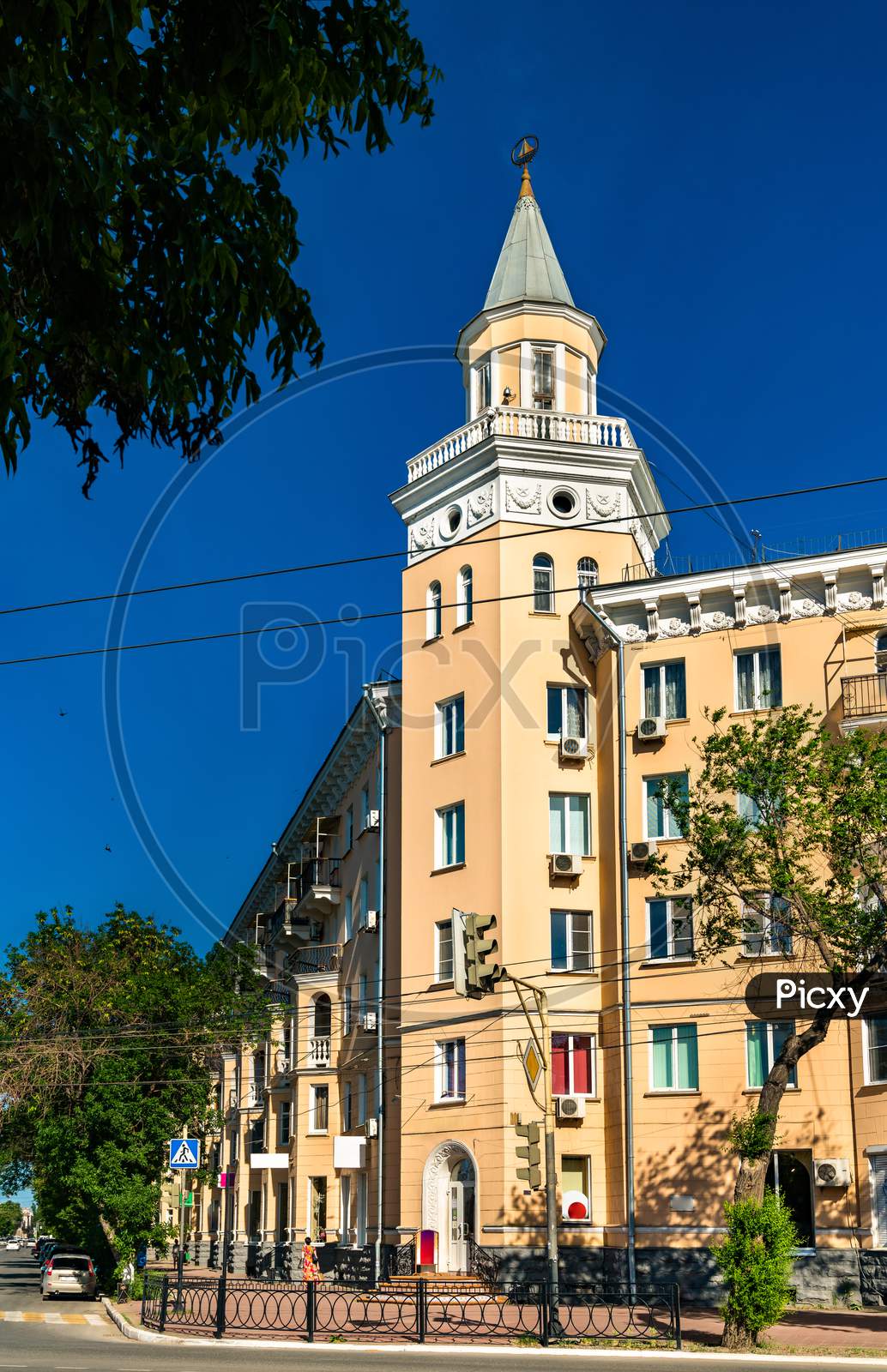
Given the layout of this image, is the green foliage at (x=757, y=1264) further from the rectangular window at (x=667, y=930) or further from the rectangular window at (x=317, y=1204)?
the rectangular window at (x=317, y=1204)

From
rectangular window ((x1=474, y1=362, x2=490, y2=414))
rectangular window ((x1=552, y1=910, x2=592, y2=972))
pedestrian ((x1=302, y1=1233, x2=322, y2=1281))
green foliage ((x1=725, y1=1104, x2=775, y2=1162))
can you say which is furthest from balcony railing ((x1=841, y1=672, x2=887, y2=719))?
pedestrian ((x1=302, y1=1233, x2=322, y2=1281))

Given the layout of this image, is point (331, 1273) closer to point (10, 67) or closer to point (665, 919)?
point (665, 919)

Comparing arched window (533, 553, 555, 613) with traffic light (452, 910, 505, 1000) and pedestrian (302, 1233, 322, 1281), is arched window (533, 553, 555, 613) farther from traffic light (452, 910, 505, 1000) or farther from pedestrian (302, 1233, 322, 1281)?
traffic light (452, 910, 505, 1000)

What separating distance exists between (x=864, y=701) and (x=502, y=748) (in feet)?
30.1

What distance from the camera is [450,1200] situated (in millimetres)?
37438

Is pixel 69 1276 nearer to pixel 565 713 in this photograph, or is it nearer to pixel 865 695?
pixel 565 713

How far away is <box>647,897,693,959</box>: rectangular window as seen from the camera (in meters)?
35.8

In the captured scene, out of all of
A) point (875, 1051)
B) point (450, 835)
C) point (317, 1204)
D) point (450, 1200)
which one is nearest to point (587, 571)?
point (450, 835)

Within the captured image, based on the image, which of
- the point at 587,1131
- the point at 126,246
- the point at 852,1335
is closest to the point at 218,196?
the point at 126,246

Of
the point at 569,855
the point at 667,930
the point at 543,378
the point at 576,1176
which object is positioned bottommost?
the point at 576,1176

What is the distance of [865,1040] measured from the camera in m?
32.6

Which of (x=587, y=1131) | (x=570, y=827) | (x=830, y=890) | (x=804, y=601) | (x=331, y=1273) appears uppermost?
(x=804, y=601)

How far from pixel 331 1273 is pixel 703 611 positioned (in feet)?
69.7

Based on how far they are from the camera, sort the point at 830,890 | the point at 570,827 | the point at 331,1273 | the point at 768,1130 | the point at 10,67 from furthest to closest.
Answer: the point at 331,1273 → the point at 570,827 → the point at 830,890 → the point at 768,1130 → the point at 10,67
